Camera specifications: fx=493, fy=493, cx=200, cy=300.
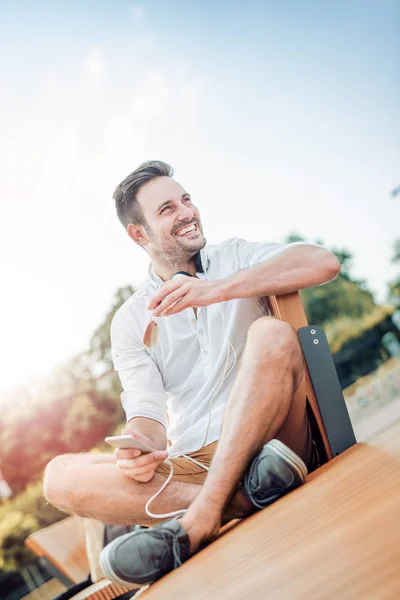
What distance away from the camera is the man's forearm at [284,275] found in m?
1.25

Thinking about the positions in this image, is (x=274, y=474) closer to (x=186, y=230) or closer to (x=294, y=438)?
(x=294, y=438)

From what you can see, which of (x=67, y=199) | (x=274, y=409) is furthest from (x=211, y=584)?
(x=67, y=199)

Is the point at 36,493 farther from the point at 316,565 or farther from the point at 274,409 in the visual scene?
the point at 316,565

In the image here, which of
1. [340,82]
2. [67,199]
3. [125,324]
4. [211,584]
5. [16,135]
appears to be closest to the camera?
[211,584]

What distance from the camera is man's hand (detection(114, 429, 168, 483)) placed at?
1121mm

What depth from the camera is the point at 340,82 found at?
7.72 meters

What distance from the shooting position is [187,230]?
1.84 meters

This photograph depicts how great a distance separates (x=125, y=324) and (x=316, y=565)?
4.32 ft

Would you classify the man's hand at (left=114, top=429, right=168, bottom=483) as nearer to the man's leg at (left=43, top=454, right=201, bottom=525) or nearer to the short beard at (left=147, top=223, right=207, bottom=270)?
the man's leg at (left=43, top=454, right=201, bottom=525)

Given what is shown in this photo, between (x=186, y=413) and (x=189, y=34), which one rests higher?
(x=189, y=34)

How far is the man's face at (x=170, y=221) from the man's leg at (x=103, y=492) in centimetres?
83

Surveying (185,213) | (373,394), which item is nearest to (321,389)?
(185,213)

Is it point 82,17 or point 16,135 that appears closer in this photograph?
point 82,17

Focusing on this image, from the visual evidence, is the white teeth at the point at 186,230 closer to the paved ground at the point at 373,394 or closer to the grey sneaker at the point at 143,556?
the grey sneaker at the point at 143,556
